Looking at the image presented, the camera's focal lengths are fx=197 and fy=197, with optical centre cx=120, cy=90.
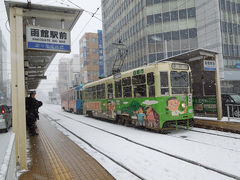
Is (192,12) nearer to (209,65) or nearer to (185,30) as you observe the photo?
(185,30)

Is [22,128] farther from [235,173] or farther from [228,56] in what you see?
[228,56]

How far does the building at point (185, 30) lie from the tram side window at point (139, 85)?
18.4 metres

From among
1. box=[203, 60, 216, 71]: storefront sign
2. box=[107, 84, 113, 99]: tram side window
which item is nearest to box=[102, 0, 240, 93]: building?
A: box=[203, 60, 216, 71]: storefront sign

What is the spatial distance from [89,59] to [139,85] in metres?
57.9

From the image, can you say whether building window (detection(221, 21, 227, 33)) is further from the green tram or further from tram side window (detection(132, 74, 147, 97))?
tram side window (detection(132, 74, 147, 97))

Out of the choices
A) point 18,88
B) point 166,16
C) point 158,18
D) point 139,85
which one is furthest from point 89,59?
point 18,88

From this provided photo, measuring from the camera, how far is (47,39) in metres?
5.00

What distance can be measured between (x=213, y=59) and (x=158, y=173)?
27.4 ft

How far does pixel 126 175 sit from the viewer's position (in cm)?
399

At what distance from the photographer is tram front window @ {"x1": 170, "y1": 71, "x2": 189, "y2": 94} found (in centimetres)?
827

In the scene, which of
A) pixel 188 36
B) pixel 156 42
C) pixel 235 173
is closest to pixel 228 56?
pixel 188 36

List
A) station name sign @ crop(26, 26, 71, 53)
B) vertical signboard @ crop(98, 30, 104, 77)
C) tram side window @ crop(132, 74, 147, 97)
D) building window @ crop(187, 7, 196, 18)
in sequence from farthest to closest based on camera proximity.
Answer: vertical signboard @ crop(98, 30, 104, 77)
building window @ crop(187, 7, 196, 18)
tram side window @ crop(132, 74, 147, 97)
station name sign @ crop(26, 26, 71, 53)

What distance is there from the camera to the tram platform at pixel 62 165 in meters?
4.01

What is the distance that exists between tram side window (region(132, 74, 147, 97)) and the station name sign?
14.0 feet
